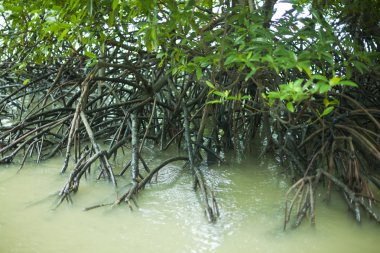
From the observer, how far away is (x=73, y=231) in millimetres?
2637

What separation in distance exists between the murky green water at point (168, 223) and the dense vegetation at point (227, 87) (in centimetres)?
10

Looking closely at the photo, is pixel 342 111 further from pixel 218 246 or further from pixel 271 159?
pixel 218 246

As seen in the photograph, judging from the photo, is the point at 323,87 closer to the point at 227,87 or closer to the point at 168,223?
the point at 227,87

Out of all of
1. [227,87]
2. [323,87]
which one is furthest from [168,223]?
[323,87]

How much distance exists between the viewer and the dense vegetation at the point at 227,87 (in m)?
2.59

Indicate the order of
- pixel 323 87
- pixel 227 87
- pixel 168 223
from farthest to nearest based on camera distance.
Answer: pixel 227 87, pixel 168 223, pixel 323 87

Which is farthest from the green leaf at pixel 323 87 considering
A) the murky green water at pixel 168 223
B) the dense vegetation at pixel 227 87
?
the murky green water at pixel 168 223

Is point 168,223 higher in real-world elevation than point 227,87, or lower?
lower

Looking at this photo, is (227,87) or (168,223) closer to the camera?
(168,223)

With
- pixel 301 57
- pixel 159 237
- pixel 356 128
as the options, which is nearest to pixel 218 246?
pixel 159 237

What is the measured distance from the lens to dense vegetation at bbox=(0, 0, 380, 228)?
2590 millimetres

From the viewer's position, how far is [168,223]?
277 cm

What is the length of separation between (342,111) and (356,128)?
1.57 feet

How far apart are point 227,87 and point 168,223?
96 cm
